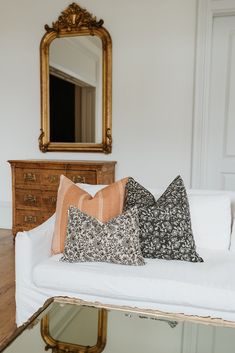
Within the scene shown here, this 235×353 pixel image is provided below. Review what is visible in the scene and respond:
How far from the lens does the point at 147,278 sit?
5.61 ft

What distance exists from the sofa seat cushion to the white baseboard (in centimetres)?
256

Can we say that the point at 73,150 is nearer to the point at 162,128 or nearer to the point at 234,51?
the point at 162,128

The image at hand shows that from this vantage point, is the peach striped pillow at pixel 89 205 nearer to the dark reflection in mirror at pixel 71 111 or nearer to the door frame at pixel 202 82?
the door frame at pixel 202 82

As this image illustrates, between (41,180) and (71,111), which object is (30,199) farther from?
(71,111)

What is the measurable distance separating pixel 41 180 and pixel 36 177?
6 centimetres

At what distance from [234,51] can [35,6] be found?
7.21ft

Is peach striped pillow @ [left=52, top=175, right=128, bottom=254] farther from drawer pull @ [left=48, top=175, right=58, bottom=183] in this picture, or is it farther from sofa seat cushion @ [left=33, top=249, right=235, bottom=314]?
drawer pull @ [left=48, top=175, right=58, bottom=183]

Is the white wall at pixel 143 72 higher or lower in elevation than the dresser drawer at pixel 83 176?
higher

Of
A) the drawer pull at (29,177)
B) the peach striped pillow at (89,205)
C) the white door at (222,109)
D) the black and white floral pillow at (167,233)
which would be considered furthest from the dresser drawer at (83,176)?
the black and white floral pillow at (167,233)

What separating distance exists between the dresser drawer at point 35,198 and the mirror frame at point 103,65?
61cm

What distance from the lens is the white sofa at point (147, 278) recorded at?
1.63 m

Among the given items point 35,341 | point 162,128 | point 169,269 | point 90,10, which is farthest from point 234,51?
point 35,341

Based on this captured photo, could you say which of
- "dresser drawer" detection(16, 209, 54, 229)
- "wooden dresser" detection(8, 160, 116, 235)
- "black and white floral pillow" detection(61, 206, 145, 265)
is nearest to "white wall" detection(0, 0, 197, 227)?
"wooden dresser" detection(8, 160, 116, 235)

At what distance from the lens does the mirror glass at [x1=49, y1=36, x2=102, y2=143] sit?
3.84m
